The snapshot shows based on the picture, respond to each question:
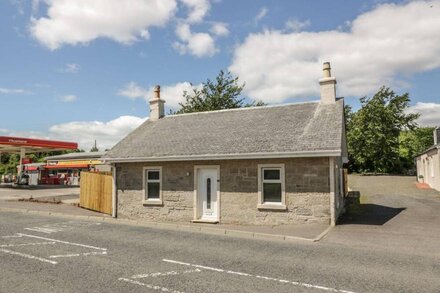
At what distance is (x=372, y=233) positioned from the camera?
11828 millimetres

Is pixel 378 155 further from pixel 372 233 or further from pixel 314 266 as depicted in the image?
pixel 314 266

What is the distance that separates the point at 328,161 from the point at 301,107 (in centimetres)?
488

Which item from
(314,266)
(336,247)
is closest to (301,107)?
(336,247)

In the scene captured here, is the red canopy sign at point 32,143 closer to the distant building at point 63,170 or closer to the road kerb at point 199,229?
the distant building at point 63,170

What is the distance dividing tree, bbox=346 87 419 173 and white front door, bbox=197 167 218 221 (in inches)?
1332

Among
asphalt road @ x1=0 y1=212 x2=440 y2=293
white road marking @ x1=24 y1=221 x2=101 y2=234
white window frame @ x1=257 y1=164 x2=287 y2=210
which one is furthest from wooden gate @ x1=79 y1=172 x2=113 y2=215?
white window frame @ x1=257 y1=164 x2=287 y2=210

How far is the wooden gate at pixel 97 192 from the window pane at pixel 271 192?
326 inches

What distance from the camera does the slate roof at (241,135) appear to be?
1380 centimetres

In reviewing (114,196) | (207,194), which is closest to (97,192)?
(114,196)

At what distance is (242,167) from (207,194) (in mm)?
2077

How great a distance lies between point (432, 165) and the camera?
28.2 metres

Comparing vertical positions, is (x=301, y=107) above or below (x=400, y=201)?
above

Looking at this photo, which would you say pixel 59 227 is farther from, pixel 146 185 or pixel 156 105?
pixel 156 105

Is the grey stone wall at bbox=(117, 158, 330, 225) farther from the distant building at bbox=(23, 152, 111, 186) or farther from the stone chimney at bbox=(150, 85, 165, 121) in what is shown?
the distant building at bbox=(23, 152, 111, 186)
